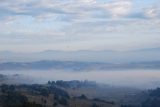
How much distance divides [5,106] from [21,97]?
1917 centimetres

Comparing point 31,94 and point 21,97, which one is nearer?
point 21,97

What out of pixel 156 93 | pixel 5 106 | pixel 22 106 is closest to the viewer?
pixel 22 106

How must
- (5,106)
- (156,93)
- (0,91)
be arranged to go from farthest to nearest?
(156,93)
(0,91)
(5,106)

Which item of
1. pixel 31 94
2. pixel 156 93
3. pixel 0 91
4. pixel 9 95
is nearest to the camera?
pixel 9 95

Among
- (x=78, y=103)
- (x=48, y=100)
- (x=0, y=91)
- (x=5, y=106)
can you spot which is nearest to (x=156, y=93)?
(x=78, y=103)

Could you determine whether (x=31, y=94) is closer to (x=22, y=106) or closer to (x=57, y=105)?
(x=57, y=105)

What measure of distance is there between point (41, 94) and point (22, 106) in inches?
2244

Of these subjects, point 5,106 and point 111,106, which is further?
point 111,106

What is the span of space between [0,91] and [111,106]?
3441 centimetres

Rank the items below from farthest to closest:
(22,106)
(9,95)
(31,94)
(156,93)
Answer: (156,93) → (31,94) → (9,95) → (22,106)

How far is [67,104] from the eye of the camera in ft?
464

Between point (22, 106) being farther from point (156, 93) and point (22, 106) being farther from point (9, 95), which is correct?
point (156, 93)

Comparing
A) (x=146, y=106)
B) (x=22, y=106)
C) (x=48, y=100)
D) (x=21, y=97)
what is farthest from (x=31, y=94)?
(x=22, y=106)

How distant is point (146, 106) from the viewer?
147m
